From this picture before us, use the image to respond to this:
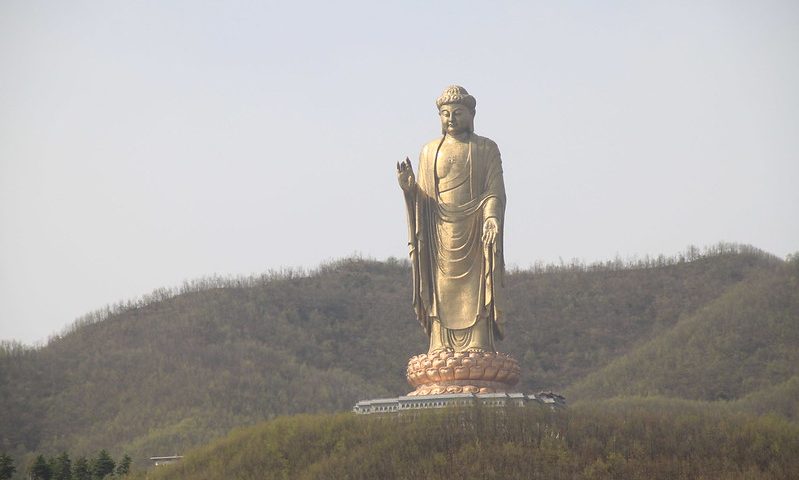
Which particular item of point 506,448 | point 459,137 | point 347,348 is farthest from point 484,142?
point 347,348

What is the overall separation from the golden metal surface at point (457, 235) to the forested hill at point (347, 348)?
28.4ft

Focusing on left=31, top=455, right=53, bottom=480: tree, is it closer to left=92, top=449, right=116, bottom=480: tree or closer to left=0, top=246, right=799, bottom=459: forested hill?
left=92, top=449, right=116, bottom=480: tree

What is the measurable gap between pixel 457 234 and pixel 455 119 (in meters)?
1.47

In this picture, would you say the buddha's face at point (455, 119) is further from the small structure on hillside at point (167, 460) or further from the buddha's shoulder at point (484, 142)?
the small structure on hillside at point (167, 460)

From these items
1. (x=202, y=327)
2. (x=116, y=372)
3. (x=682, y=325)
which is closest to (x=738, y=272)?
(x=682, y=325)

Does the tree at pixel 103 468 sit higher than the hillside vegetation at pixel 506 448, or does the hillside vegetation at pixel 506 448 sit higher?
the tree at pixel 103 468

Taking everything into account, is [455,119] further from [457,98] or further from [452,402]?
[452,402]

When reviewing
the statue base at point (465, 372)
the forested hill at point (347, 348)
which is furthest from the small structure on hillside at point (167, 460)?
the forested hill at point (347, 348)

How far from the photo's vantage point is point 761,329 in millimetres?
32250

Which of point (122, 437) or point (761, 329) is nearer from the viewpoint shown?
point (122, 437)

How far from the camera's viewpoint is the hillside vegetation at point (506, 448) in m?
16.2

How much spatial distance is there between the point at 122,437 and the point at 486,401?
13.2 m

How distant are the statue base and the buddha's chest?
2268 mm

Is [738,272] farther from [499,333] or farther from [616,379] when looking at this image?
[499,333]
